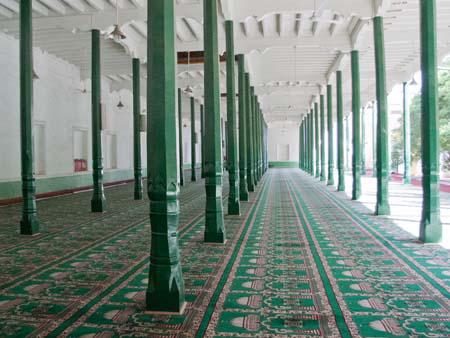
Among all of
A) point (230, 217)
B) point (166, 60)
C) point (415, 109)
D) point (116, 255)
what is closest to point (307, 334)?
point (166, 60)

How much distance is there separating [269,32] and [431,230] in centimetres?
746

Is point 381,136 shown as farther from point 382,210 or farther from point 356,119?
point 356,119

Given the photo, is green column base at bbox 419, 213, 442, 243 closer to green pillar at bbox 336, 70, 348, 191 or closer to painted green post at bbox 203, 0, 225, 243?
painted green post at bbox 203, 0, 225, 243

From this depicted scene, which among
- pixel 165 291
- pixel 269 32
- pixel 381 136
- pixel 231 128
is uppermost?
pixel 269 32

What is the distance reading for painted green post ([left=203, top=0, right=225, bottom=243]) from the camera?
5727 millimetres

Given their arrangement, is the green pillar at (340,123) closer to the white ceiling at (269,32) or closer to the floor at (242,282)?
the white ceiling at (269,32)

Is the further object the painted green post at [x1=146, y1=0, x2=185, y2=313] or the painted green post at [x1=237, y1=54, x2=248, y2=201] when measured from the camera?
the painted green post at [x1=237, y1=54, x2=248, y2=201]

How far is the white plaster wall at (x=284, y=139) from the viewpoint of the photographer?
44.8 meters

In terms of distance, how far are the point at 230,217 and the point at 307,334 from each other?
5.29 m

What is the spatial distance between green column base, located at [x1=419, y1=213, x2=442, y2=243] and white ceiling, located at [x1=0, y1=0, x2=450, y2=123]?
468 centimetres

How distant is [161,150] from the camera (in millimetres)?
3340

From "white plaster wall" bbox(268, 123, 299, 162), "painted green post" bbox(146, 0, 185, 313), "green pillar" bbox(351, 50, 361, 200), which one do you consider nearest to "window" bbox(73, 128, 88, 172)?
"green pillar" bbox(351, 50, 361, 200)

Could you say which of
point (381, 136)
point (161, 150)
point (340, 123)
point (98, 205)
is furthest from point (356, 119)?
point (161, 150)

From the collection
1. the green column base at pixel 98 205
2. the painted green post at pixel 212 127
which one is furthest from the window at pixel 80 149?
the painted green post at pixel 212 127
